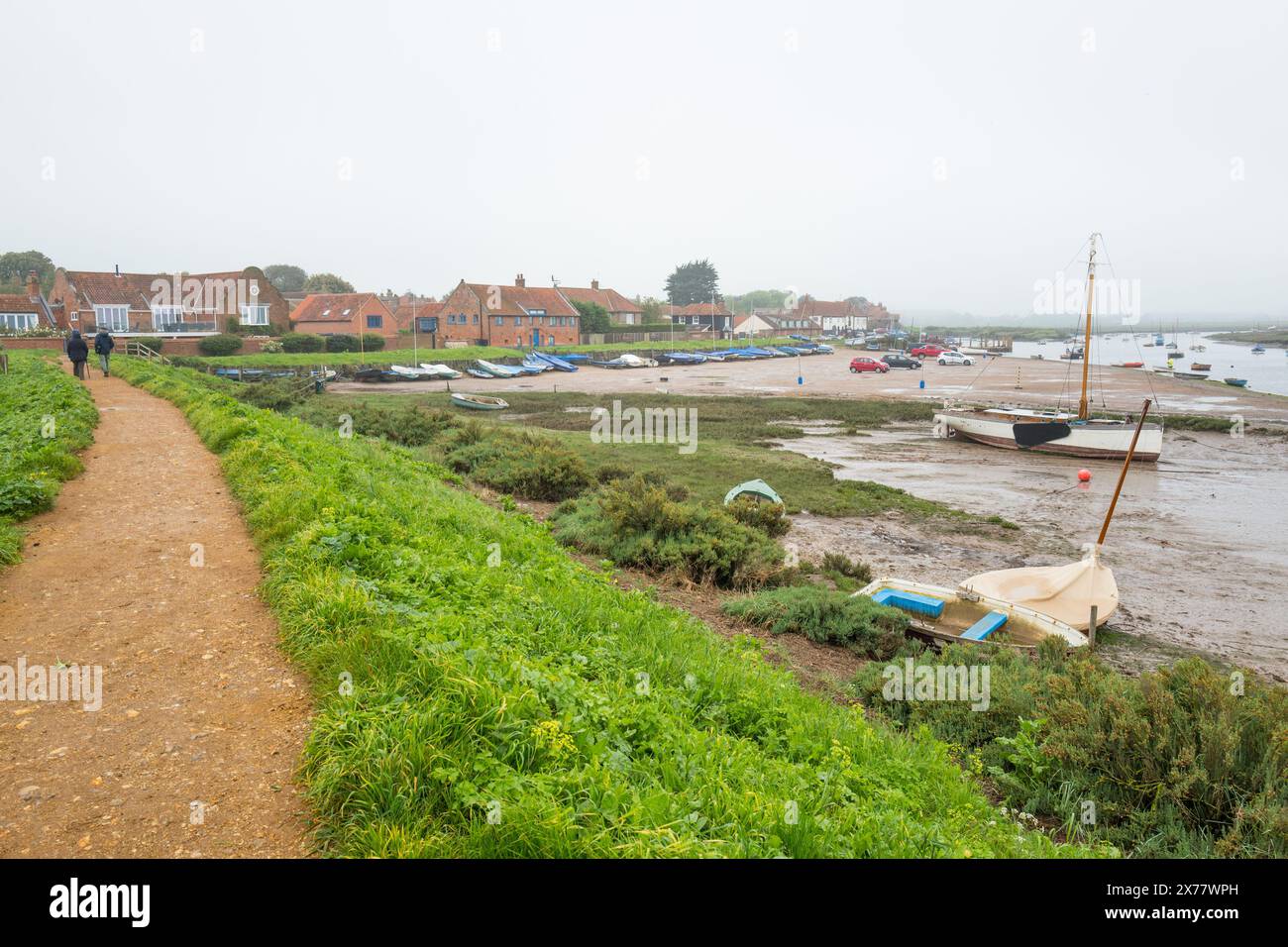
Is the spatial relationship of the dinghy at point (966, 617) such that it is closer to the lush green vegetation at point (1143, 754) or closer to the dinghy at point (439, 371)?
the lush green vegetation at point (1143, 754)

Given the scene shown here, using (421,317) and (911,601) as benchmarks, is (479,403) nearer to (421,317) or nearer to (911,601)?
(911,601)

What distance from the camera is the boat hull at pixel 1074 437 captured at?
113ft

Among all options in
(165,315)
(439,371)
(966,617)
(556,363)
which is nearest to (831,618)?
(966,617)

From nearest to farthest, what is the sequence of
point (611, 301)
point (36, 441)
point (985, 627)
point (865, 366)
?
1. point (985, 627)
2. point (36, 441)
3. point (865, 366)
4. point (611, 301)

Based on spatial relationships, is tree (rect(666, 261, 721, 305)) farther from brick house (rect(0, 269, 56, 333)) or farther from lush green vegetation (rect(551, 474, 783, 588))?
lush green vegetation (rect(551, 474, 783, 588))

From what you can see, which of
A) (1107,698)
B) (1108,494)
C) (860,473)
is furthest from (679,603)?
(1108,494)

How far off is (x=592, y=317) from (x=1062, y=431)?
8014cm

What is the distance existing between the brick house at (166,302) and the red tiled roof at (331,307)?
6.36 ft

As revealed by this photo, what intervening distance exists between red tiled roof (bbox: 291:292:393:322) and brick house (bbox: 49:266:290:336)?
194cm

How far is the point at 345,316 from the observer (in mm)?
84062

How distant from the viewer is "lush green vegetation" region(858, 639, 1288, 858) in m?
6.71

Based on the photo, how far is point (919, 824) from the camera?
549 centimetres

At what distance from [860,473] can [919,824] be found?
25.9 m
